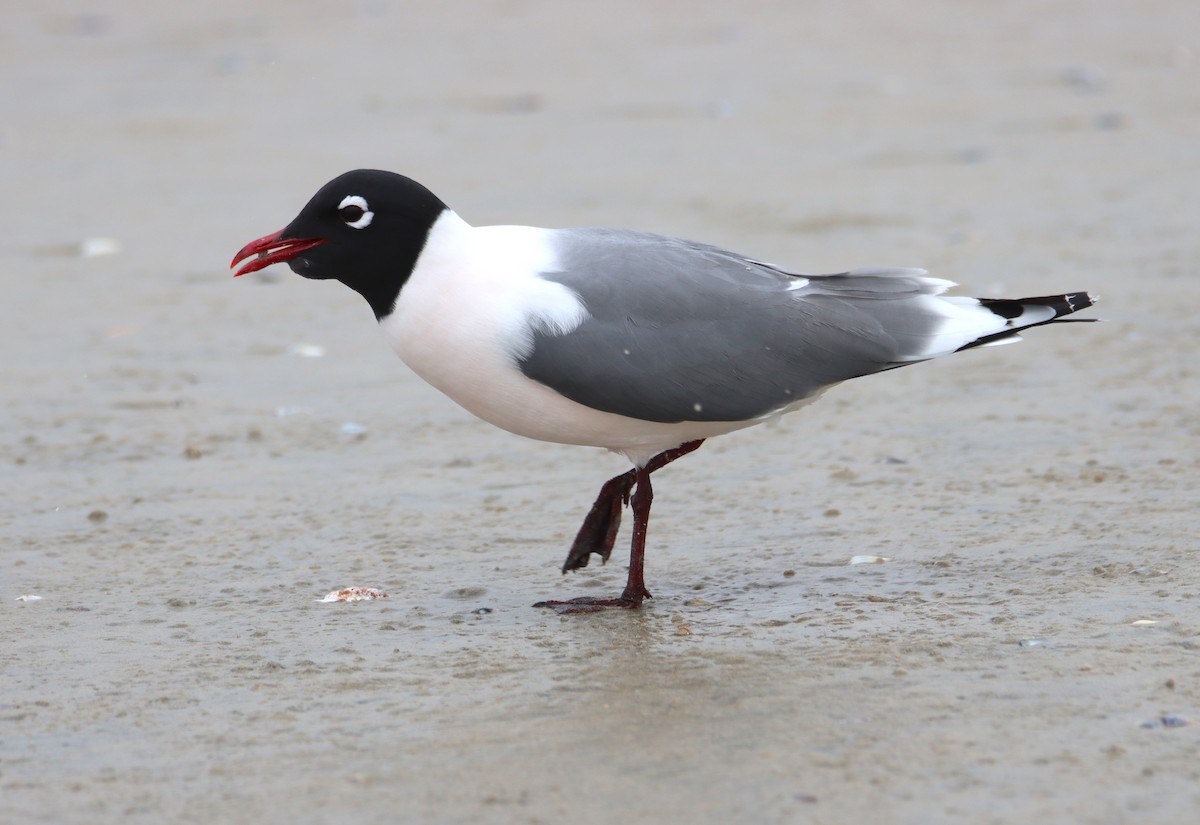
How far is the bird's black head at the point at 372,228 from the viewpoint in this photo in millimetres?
4602

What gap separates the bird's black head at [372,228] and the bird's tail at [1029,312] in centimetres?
159

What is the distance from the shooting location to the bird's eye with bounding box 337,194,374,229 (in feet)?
15.1

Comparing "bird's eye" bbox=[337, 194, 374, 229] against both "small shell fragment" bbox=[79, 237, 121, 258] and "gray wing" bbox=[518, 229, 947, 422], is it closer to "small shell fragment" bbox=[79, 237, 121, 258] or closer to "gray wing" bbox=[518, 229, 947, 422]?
"gray wing" bbox=[518, 229, 947, 422]

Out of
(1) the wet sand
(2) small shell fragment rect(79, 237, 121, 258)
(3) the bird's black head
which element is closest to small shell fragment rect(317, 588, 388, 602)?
(1) the wet sand

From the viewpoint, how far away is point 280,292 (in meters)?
8.34

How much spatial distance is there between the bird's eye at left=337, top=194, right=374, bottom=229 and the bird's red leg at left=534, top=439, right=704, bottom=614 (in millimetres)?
1069

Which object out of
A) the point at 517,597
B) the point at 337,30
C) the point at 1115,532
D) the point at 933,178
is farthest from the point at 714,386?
the point at 337,30

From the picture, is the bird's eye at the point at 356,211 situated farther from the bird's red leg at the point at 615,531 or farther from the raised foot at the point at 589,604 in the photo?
the raised foot at the point at 589,604

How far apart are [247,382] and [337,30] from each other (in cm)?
901

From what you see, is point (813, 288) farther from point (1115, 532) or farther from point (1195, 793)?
point (1195, 793)

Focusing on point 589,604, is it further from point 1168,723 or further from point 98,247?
point 98,247

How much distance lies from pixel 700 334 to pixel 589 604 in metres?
0.82

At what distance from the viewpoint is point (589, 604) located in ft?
15.4

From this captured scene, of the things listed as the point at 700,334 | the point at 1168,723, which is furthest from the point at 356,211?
the point at 1168,723
